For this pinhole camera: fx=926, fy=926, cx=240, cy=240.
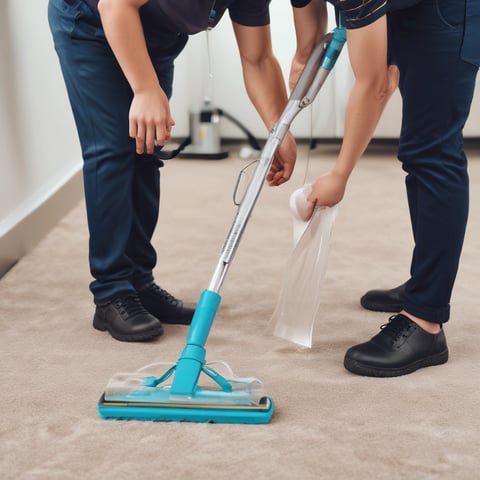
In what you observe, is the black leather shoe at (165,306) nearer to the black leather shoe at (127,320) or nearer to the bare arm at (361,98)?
the black leather shoe at (127,320)

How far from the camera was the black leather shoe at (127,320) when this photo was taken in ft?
5.41

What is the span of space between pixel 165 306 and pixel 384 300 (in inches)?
17.1

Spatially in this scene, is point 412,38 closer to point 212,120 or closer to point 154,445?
point 154,445

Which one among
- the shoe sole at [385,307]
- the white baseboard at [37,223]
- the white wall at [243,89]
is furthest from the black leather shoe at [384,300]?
the white wall at [243,89]

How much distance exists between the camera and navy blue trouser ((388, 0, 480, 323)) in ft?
4.53

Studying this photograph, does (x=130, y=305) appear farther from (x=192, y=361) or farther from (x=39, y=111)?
(x=39, y=111)

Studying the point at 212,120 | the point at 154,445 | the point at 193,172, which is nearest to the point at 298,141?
the point at 212,120

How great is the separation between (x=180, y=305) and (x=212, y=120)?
197cm

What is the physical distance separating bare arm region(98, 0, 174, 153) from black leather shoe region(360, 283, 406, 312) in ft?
2.12

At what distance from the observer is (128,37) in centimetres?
134

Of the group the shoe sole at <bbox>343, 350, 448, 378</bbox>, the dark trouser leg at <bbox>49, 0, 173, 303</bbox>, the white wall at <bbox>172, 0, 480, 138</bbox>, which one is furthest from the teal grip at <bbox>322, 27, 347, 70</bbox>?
the white wall at <bbox>172, 0, 480, 138</bbox>

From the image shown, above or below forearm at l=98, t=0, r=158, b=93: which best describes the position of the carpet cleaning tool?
below

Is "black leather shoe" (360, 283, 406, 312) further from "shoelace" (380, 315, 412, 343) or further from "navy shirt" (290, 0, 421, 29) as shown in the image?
"navy shirt" (290, 0, 421, 29)

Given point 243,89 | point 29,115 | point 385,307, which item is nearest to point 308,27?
point 385,307
